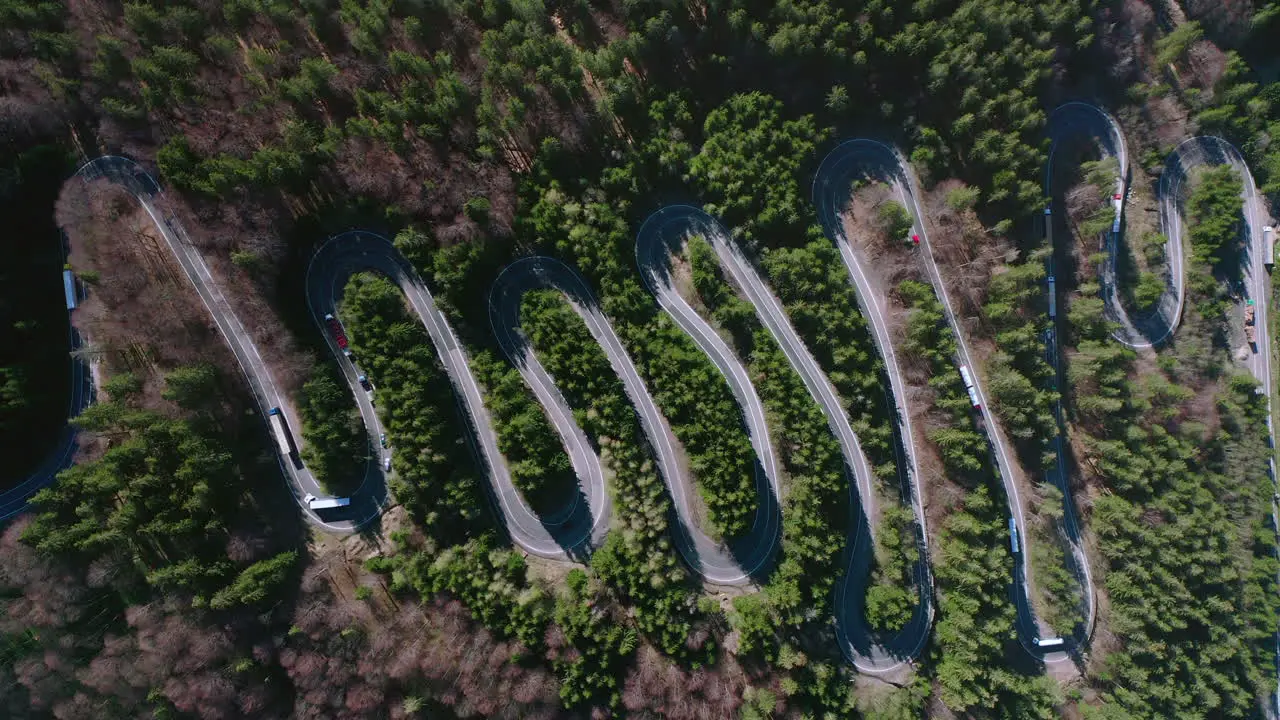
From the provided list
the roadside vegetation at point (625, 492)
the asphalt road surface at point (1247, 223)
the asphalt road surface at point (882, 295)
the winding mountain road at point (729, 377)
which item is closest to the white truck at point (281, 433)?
the roadside vegetation at point (625, 492)

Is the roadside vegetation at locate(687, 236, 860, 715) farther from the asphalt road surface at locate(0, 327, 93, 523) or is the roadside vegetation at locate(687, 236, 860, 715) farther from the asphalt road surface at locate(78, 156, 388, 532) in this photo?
the asphalt road surface at locate(0, 327, 93, 523)

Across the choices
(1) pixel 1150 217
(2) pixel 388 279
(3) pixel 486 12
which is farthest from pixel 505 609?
(1) pixel 1150 217

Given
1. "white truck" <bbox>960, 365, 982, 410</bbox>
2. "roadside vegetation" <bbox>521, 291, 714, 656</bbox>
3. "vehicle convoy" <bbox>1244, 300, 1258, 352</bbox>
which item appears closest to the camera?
"roadside vegetation" <bbox>521, 291, 714, 656</bbox>

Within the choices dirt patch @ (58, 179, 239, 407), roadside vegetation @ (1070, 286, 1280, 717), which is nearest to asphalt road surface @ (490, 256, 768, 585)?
dirt patch @ (58, 179, 239, 407)

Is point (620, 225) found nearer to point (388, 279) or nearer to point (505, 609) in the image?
point (388, 279)

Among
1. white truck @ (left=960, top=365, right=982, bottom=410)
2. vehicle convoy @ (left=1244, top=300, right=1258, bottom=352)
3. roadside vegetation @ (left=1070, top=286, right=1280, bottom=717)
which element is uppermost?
white truck @ (left=960, top=365, right=982, bottom=410)

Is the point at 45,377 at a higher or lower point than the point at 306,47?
lower
